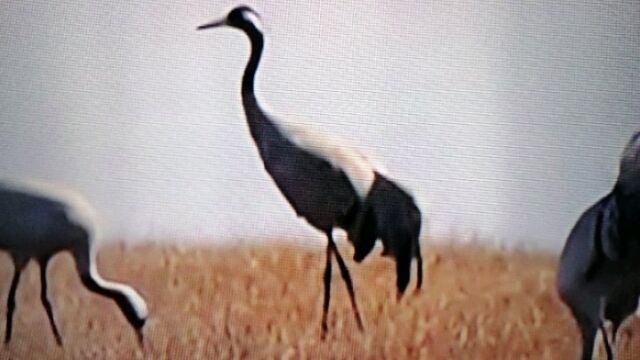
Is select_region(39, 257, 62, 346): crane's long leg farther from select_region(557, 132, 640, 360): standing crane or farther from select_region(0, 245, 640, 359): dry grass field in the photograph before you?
select_region(557, 132, 640, 360): standing crane

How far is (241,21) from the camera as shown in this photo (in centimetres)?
98

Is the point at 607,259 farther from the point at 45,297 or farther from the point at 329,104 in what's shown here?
the point at 45,297

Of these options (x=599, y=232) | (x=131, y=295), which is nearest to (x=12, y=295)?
(x=131, y=295)

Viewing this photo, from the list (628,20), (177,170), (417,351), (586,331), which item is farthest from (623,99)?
(177,170)

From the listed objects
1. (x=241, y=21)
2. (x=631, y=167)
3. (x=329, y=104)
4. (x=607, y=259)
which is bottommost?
(x=607, y=259)

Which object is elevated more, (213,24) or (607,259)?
(213,24)

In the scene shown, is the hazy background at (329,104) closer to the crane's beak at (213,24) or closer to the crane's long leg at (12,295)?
the crane's beak at (213,24)

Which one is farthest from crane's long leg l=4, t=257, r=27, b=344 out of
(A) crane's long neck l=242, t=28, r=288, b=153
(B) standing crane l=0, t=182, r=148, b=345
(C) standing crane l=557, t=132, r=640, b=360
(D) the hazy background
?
(C) standing crane l=557, t=132, r=640, b=360

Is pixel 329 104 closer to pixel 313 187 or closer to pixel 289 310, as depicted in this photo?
pixel 313 187

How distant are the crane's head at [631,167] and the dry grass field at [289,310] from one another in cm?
14

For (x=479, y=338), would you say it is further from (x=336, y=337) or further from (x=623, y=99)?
(x=623, y=99)

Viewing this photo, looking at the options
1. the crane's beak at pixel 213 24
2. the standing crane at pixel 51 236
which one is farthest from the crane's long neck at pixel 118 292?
the crane's beak at pixel 213 24

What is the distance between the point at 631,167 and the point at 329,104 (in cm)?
40

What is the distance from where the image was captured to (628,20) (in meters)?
0.98
